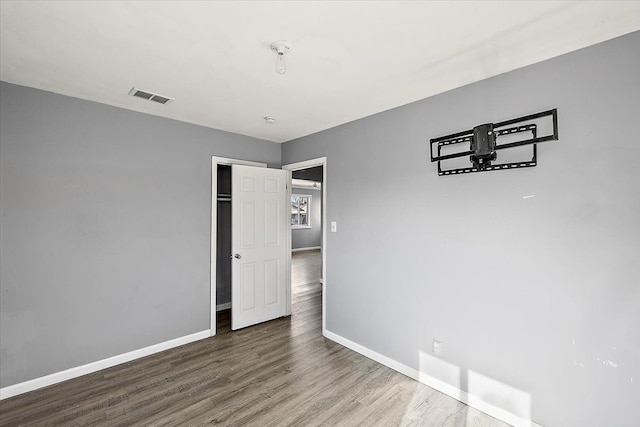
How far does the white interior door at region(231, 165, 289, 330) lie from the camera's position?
11.7 ft

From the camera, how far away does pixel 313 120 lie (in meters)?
3.16

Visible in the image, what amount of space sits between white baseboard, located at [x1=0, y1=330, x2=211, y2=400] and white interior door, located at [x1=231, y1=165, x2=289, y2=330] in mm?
620

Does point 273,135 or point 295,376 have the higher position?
point 273,135

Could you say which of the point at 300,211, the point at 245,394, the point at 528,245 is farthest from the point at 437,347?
the point at 300,211

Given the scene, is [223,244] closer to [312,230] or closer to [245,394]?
[245,394]

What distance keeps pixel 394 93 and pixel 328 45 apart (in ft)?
3.01

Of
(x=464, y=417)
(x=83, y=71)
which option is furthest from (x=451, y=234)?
(x=83, y=71)

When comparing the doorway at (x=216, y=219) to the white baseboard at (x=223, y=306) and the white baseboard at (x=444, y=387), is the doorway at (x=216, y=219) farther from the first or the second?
the white baseboard at (x=223, y=306)

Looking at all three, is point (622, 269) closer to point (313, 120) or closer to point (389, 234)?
point (389, 234)

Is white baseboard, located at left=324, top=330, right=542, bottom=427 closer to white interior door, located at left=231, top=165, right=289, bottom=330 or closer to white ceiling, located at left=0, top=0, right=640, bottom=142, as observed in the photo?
white interior door, located at left=231, top=165, right=289, bottom=330

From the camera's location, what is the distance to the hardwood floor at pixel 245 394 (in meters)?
2.04

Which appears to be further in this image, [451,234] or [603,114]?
[451,234]

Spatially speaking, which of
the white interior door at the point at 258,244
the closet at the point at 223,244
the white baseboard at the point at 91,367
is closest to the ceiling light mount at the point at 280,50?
the white interior door at the point at 258,244

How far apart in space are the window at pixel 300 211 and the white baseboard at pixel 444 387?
730cm
